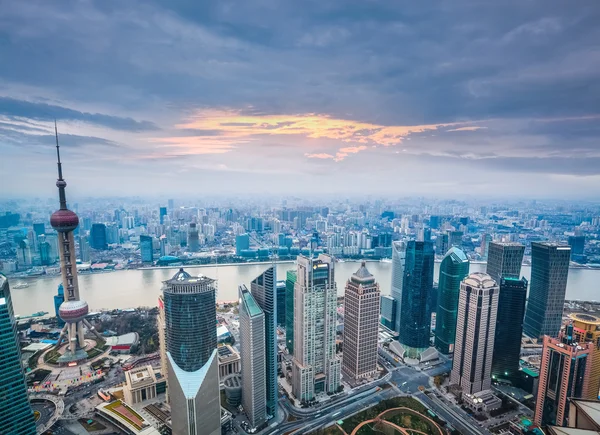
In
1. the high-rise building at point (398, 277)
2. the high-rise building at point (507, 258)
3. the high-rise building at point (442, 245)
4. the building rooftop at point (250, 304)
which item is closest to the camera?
the building rooftop at point (250, 304)

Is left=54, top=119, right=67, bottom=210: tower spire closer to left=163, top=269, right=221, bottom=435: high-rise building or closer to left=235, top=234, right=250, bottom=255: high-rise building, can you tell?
left=163, top=269, right=221, bottom=435: high-rise building

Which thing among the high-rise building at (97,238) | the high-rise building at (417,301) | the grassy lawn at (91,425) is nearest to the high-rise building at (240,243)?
the high-rise building at (97,238)

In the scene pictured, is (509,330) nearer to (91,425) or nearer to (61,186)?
(91,425)

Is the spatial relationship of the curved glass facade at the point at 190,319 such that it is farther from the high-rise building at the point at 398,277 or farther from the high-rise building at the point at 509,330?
the high-rise building at the point at 509,330

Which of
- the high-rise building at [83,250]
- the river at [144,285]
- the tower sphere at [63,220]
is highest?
the tower sphere at [63,220]

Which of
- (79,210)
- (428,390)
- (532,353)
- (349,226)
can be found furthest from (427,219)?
(79,210)

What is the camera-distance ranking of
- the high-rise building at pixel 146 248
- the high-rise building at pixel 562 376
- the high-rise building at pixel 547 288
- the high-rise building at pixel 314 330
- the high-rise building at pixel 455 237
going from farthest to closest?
the high-rise building at pixel 455 237
the high-rise building at pixel 146 248
the high-rise building at pixel 547 288
the high-rise building at pixel 314 330
the high-rise building at pixel 562 376
